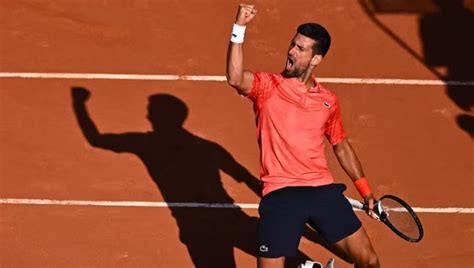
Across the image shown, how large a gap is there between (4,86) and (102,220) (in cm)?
263

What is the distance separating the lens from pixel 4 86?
12.3 m

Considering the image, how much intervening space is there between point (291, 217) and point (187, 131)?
394 centimetres

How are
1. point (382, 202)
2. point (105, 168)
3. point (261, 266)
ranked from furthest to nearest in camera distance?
point (105, 168) → point (382, 202) → point (261, 266)

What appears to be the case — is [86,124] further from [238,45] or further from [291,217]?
[238,45]

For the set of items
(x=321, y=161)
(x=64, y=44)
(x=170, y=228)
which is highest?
(x=321, y=161)

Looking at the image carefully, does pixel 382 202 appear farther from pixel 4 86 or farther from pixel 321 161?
pixel 4 86

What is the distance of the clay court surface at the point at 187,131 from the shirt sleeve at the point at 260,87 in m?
2.71

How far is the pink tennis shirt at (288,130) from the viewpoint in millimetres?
7961

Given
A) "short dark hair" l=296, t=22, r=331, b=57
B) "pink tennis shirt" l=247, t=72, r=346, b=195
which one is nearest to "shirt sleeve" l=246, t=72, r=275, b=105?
"pink tennis shirt" l=247, t=72, r=346, b=195

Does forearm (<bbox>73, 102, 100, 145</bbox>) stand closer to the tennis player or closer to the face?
the tennis player

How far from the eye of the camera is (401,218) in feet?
28.1

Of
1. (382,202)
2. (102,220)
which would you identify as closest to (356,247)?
(382,202)

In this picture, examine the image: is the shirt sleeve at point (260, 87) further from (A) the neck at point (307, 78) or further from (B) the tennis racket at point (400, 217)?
(B) the tennis racket at point (400, 217)

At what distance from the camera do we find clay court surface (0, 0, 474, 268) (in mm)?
10398
